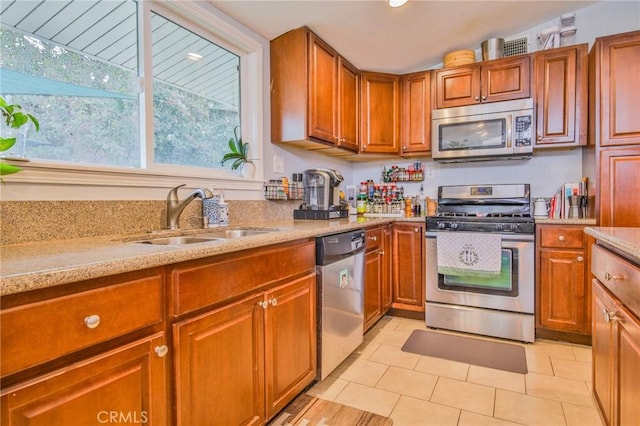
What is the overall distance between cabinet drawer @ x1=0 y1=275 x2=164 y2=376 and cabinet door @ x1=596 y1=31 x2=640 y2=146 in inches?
118

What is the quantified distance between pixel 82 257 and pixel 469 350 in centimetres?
237

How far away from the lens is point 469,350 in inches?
94.5

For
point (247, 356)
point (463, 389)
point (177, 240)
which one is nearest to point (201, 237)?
point (177, 240)

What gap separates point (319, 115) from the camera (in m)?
2.64

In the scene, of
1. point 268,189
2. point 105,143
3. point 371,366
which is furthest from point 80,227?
point 371,366

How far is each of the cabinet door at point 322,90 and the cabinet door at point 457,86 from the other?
0.97 meters

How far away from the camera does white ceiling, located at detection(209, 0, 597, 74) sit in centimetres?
226

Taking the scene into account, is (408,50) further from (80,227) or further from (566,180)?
(80,227)

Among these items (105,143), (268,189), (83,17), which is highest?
(83,17)

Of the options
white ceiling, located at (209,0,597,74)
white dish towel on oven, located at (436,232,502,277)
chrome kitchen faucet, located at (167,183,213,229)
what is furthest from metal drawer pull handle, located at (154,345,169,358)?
white dish towel on oven, located at (436,232,502,277)

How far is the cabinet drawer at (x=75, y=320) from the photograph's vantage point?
2.33ft

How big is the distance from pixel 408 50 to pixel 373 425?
111 inches

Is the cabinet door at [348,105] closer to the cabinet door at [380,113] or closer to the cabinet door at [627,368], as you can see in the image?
the cabinet door at [380,113]

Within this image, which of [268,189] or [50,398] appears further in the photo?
[268,189]
